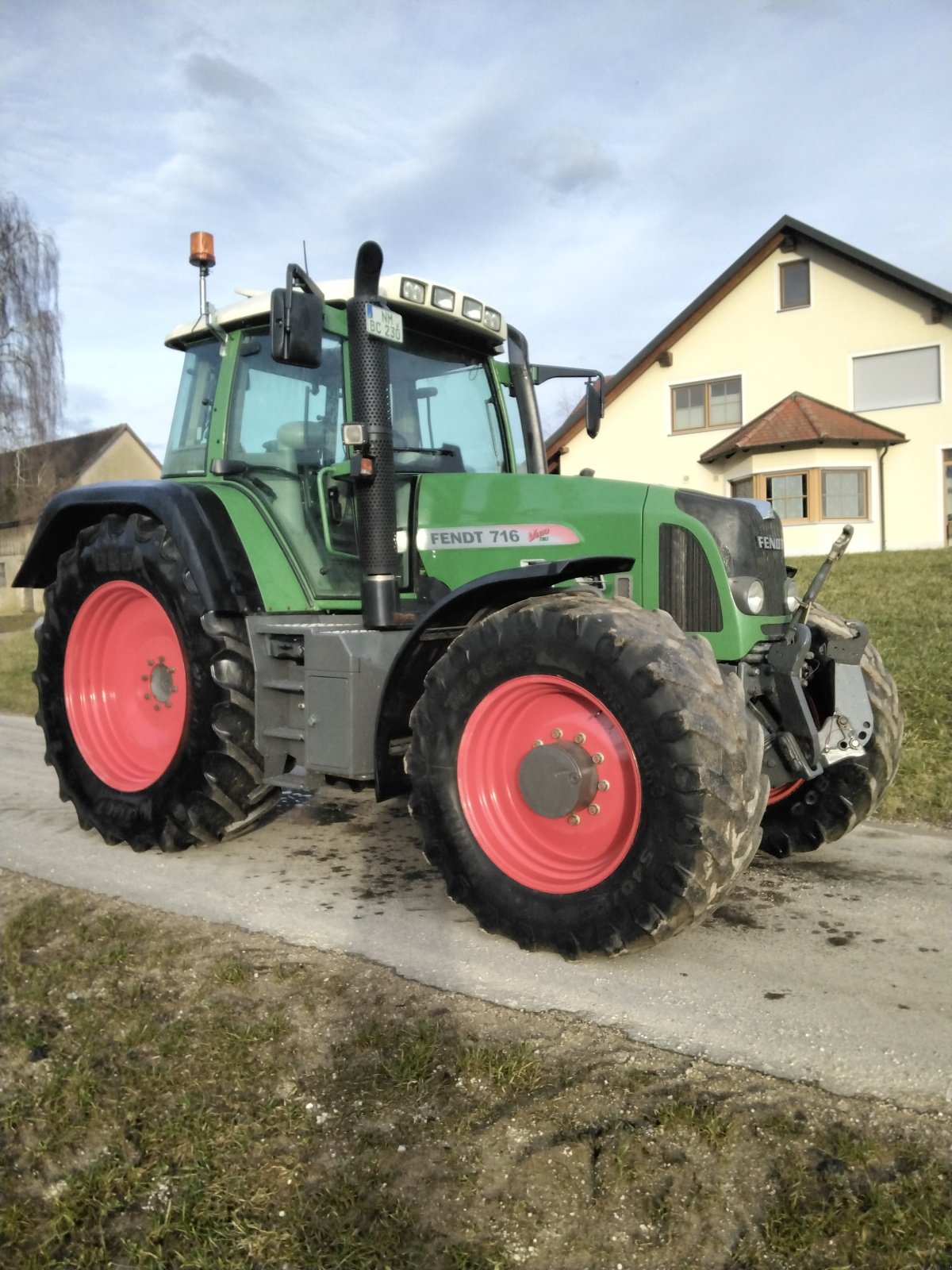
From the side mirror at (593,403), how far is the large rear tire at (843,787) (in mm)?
1556

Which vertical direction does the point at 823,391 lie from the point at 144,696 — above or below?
above

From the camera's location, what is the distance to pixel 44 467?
31547 mm

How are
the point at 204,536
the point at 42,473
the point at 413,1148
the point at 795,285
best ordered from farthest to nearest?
the point at 42,473
the point at 795,285
the point at 204,536
the point at 413,1148

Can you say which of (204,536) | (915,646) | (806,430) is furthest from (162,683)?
(806,430)

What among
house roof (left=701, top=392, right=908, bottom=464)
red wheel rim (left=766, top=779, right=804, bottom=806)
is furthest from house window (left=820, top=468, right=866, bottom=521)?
red wheel rim (left=766, top=779, right=804, bottom=806)

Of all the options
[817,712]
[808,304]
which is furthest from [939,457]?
[817,712]

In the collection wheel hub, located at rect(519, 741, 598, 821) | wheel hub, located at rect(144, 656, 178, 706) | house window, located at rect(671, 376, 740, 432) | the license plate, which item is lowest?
wheel hub, located at rect(519, 741, 598, 821)

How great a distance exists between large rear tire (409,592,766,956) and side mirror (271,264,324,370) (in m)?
1.19

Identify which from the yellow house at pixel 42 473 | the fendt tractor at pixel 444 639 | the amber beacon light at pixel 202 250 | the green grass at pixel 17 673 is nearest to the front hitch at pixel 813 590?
the fendt tractor at pixel 444 639

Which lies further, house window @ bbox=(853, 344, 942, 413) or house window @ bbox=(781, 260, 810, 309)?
house window @ bbox=(781, 260, 810, 309)

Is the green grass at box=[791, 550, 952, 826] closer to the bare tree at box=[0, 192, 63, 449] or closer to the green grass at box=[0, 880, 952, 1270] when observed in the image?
the green grass at box=[0, 880, 952, 1270]

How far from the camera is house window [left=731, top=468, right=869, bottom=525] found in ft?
69.3

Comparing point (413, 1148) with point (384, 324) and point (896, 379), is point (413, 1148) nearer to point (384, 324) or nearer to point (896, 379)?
point (384, 324)

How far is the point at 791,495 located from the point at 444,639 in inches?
745
